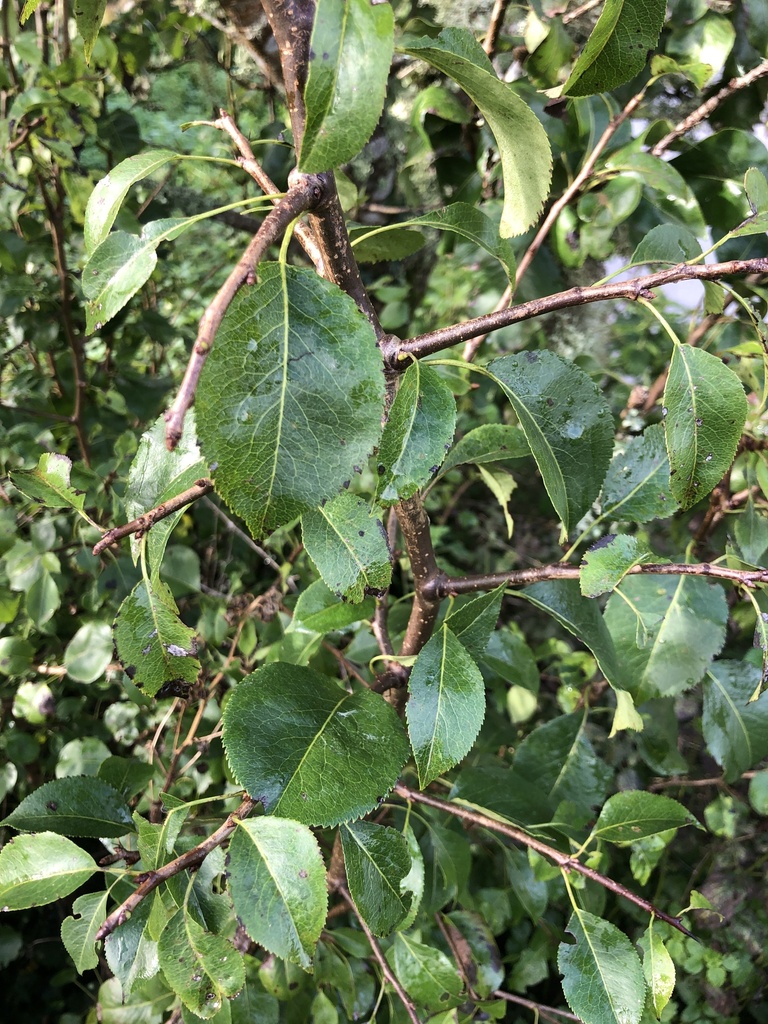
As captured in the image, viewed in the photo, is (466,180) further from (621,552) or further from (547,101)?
(621,552)

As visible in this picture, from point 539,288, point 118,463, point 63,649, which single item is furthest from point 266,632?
point 539,288

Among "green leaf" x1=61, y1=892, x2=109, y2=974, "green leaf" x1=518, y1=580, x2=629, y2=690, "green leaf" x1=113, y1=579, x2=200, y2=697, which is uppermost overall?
"green leaf" x1=113, y1=579, x2=200, y2=697

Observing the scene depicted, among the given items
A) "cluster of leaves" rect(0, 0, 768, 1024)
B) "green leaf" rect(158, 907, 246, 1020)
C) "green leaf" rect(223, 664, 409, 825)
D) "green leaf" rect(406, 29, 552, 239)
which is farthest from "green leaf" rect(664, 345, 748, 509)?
"green leaf" rect(158, 907, 246, 1020)

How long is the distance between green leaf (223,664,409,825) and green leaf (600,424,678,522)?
0.22 metres

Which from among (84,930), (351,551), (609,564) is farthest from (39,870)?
(609,564)

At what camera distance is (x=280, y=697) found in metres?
0.39

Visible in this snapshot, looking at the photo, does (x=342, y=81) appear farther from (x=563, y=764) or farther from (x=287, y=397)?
(x=563, y=764)

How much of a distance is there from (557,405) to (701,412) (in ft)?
0.23

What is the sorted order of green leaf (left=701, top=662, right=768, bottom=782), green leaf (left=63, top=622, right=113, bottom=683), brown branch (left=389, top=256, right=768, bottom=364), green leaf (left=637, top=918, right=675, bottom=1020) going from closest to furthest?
brown branch (left=389, top=256, right=768, bottom=364) → green leaf (left=637, top=918, right=675, bottom=1020) → green leaf (left=701, top=662, right=768, bottom=782) → green leaf (left=63, top=622, right=113, bottom=683)

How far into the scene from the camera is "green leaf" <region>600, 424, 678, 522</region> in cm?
48

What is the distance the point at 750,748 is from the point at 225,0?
123 cm

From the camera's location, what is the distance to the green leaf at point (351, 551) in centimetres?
36

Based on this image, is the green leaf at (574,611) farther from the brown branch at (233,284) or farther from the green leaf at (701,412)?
the brown branch at (233,284)

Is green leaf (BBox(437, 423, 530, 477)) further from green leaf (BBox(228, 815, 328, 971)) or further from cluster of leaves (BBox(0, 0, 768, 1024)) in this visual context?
green leaf (BBox(228, 815, 328, 971))
